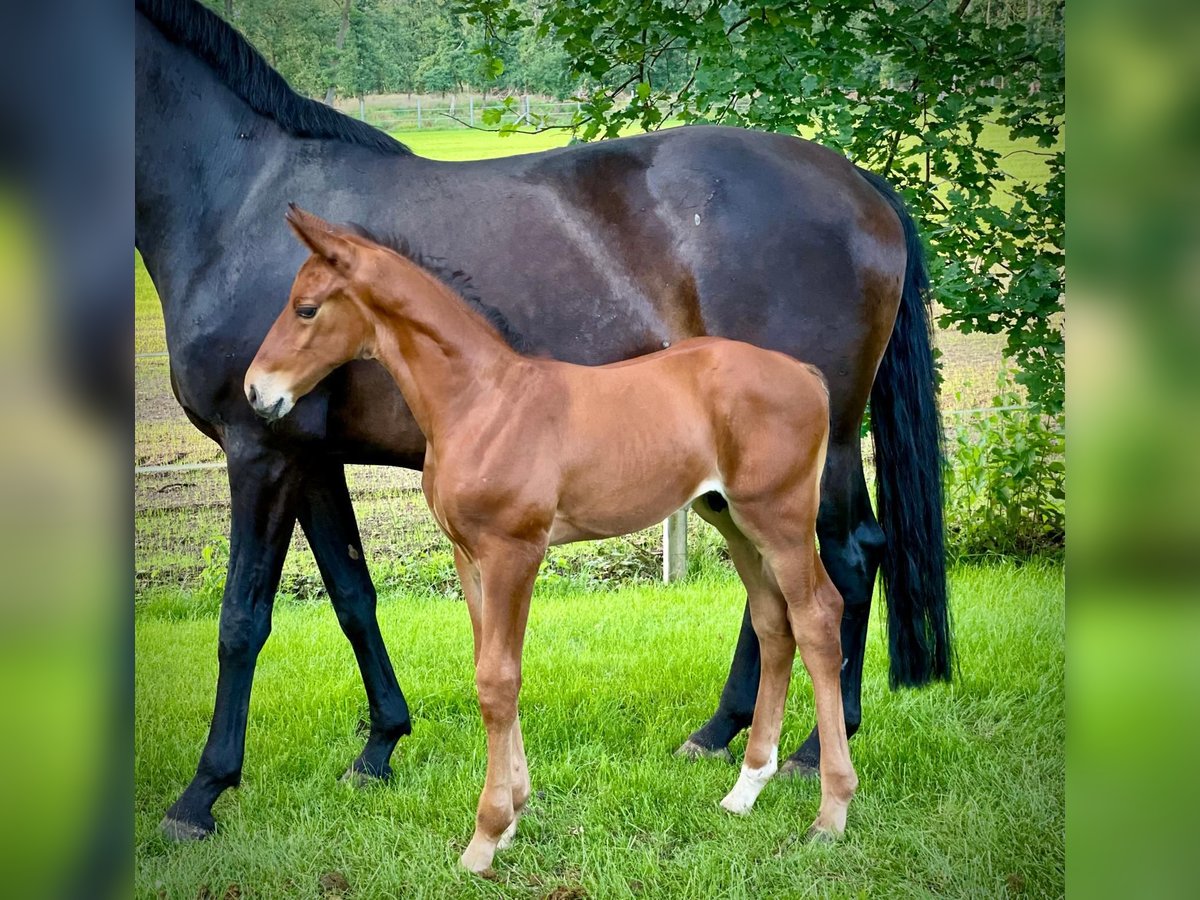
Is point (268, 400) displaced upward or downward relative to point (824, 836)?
upward

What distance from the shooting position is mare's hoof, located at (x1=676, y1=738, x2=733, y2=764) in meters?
3.69

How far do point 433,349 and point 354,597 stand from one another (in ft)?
3.50

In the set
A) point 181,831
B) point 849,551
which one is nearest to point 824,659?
point 849,551

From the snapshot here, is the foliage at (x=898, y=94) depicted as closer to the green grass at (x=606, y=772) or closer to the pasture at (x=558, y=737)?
the pasture at (x=558, y=737)

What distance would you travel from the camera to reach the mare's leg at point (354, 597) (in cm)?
358

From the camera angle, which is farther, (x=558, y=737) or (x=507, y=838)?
(x=558, y=737)

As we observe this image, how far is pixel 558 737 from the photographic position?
12.5ft

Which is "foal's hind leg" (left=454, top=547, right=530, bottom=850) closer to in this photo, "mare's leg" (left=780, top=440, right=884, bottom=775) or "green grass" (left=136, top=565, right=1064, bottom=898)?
"green grass" (left=136, top=565, right=1064, bottom=898)

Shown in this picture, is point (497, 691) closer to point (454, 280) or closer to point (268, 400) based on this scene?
point (268, 400)

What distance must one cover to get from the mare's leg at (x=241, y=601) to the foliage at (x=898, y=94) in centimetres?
165

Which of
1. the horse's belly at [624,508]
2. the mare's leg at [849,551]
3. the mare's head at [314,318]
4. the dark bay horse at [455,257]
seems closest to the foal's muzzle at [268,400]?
the mare's head at [314,318]

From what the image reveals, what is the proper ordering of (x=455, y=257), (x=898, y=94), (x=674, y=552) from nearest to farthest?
(x=455, y=257) < (x=898, y=94) < (x=674, y=552)
